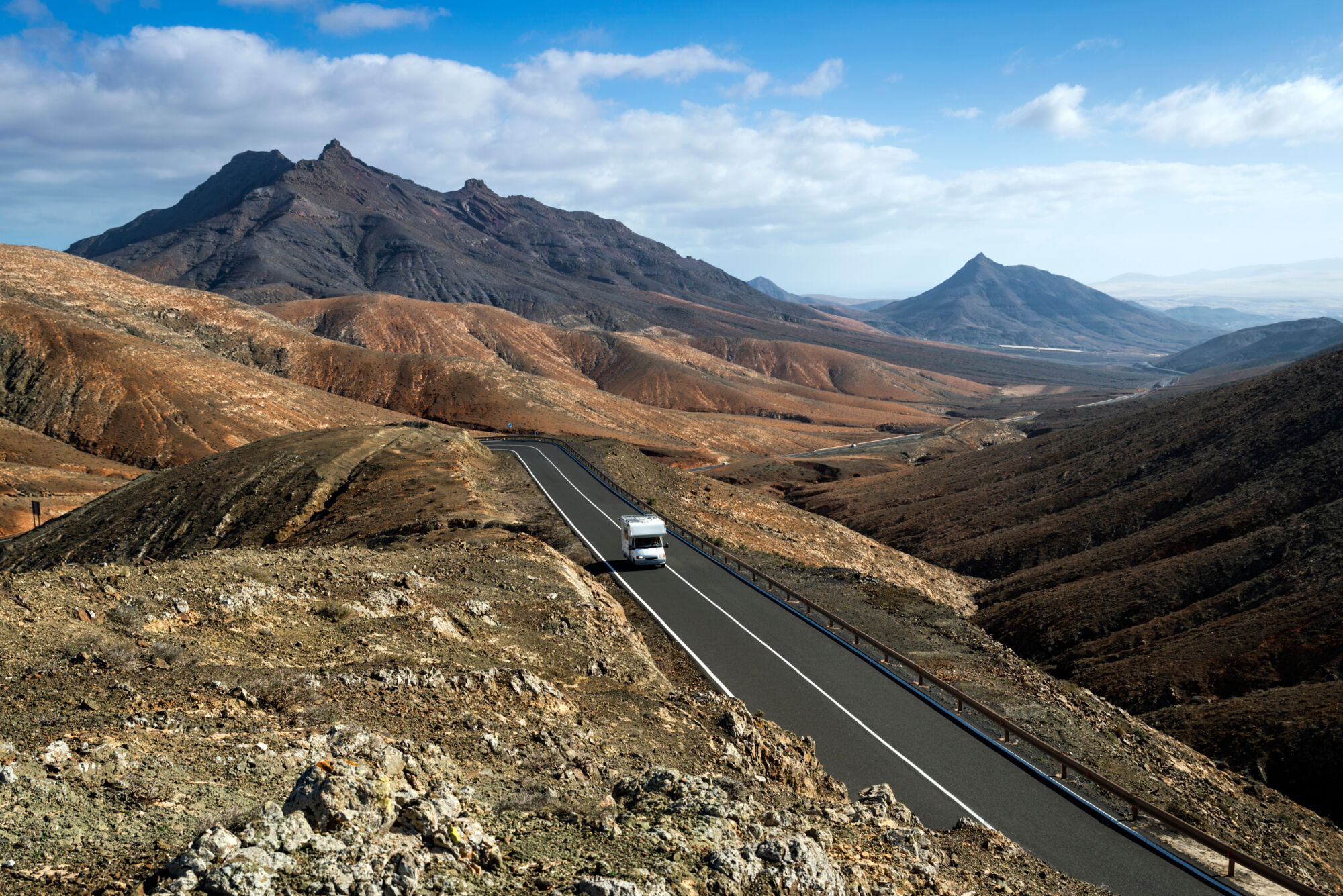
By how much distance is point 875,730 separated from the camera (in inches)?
661

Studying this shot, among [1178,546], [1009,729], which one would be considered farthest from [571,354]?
[1009,729]

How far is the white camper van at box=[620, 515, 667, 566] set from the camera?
28.5 meters

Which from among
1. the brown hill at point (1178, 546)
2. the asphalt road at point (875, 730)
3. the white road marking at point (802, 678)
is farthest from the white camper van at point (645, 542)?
the brown hill at point (1178, 546)

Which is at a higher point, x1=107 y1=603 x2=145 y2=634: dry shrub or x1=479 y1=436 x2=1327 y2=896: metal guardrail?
x1=107 y1=603 x2=145 y2=634: dry shrub

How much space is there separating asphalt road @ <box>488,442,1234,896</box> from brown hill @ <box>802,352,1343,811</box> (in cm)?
967

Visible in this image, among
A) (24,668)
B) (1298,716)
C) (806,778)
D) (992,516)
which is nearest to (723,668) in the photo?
(806,778)

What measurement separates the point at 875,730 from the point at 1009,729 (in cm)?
281

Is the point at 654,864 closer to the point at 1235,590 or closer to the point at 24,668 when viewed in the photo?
the point at 24,668

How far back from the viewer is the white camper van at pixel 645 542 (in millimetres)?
28500

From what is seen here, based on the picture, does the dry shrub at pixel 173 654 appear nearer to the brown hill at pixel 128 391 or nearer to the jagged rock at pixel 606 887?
the jagged rock at pixel 606 887

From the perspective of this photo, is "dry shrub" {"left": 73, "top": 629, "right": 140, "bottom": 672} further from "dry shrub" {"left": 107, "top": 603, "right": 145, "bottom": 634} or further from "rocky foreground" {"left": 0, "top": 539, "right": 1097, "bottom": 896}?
"dry shrub" {"left": 107, "top": 603, "right": 145, "bottom": 634}

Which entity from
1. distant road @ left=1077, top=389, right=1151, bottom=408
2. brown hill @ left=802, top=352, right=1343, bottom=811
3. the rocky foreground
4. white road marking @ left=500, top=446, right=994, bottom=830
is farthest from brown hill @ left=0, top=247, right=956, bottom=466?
the rocky foreground

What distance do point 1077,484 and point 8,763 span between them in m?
56.5

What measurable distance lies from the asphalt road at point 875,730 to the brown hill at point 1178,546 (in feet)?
31.7
